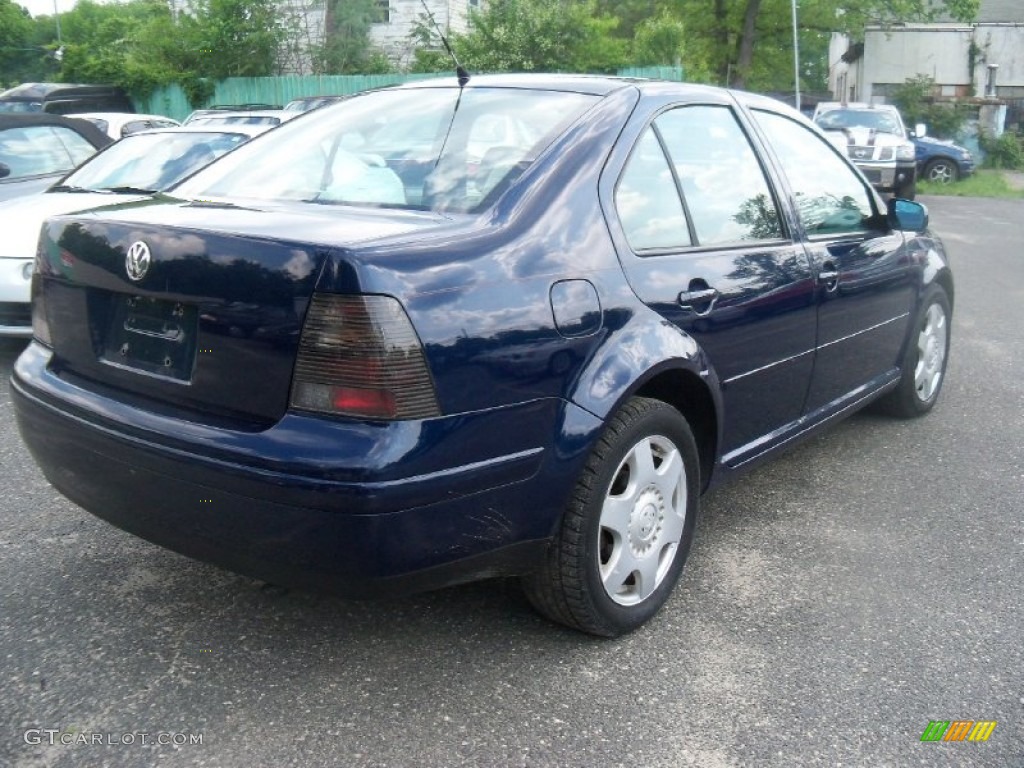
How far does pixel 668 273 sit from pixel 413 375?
3.45 feet

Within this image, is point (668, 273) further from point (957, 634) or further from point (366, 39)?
point (366, 39)

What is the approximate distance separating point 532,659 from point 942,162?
25492mm

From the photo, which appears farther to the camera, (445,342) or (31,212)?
(31,212)

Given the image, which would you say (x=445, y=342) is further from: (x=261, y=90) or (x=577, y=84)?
(x=261, y=90)

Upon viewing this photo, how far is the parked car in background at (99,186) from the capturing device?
627cm

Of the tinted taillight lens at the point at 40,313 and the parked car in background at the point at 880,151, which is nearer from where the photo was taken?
the tinted taillight lens at the point at 40,313

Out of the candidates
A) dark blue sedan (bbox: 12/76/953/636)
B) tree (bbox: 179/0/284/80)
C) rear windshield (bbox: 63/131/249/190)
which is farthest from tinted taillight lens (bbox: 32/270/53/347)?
tree (bbox: 179/0/284/80)

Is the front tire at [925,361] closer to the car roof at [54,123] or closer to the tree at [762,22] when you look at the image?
the car roof at [54,123]

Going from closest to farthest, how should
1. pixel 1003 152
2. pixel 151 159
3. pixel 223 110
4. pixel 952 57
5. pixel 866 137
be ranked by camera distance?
pixel 151 159, pixel 866 137, pixel 223 110, pixel 1003 152, pixel 952 57

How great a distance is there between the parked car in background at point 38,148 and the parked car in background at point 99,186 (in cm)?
87

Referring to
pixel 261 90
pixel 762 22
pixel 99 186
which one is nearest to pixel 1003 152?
pixel 762 22

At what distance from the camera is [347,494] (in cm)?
241

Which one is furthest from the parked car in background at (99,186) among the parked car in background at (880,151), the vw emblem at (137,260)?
the parked car in background at (880,151)

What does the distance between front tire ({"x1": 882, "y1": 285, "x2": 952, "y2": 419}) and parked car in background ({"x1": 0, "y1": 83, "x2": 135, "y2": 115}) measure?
16869mm
